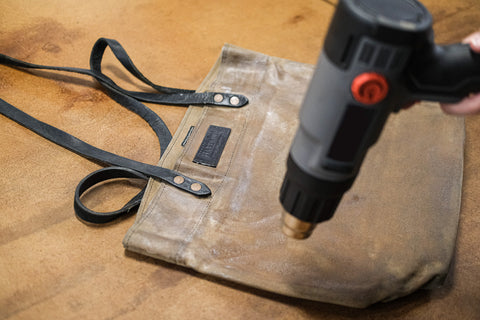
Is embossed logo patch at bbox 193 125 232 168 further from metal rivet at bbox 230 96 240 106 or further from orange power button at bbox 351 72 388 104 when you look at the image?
orange power button at bbox 351 72 388 104

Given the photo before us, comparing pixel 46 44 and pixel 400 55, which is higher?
pixel 400 55

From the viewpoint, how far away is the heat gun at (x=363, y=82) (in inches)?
17.6

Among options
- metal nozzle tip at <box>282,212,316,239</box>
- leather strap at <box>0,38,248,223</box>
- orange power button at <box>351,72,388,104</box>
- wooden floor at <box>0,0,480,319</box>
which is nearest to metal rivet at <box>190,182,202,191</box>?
leather strap at <box>0,38,248,223</box>

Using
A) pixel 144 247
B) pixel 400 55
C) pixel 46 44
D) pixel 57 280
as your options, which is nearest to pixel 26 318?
pixel 57 280

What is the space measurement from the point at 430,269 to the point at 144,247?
0.49 meters

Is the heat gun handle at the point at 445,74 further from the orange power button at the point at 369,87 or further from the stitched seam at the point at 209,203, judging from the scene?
the stitched seam at the point at 209,203

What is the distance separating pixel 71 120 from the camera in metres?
1.01

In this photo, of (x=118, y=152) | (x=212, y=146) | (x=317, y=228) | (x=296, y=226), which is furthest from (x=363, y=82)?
(x=118, y=152)

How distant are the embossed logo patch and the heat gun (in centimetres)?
35

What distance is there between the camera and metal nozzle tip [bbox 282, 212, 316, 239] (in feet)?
2.04

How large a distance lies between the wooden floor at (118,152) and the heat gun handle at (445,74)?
0.40m

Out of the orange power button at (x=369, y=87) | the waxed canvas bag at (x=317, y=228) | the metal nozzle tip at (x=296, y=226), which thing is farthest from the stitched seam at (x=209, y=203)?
the orange power button at (x=369, y=87)

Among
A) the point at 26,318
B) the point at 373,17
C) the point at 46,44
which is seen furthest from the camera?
the point at 46,44

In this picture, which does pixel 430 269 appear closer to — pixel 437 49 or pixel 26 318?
pixel 437 49
